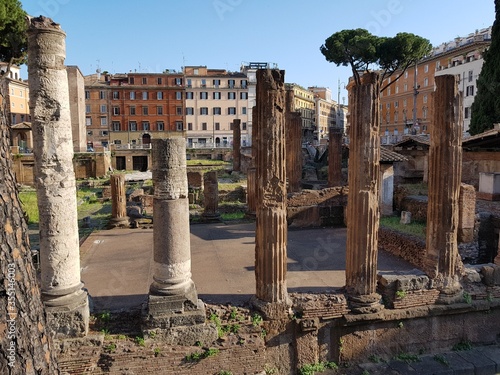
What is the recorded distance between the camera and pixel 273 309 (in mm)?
7047

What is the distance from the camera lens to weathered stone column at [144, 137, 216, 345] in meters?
6.63

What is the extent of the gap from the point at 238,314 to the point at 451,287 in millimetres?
4270

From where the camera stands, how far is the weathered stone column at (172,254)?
6.63 m

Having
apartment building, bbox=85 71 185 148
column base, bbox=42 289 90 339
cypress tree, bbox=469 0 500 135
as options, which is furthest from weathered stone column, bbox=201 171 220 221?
apartment building, bbox=85 71 185 148

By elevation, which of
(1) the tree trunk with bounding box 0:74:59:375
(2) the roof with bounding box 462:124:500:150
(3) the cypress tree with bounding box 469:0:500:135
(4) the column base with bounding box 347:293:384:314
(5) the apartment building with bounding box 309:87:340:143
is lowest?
(4) the column base with bounding box 347:293:384:314

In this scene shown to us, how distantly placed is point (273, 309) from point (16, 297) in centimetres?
549

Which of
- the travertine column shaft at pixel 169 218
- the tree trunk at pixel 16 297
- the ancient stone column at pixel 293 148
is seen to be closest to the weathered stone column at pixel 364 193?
the travertine column shaft at pixel 169 218

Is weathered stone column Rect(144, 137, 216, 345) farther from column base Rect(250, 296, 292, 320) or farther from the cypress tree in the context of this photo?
the cypress tree

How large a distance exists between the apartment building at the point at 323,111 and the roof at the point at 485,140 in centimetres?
5530

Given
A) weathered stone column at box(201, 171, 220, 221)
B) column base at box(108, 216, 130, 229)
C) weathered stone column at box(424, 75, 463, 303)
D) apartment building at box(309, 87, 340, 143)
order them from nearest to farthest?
1. weathered stone column at box(424, 75, 463, 303)
2. column base at box(108, 216, 130, 229)
3. weathered stone column at box(201, 171, 220, 221)
4. apartment building at box(309, 87, 340, 143)

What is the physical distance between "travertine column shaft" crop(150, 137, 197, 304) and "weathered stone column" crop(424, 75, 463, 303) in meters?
4.83

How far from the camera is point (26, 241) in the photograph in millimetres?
2209

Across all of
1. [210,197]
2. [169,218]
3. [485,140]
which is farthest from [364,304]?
[485,140]

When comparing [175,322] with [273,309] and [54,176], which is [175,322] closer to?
[273,309]
